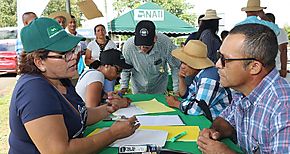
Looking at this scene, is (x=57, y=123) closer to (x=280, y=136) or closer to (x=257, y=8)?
(x=280, y=136)

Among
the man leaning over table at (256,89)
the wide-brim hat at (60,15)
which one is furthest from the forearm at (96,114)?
the wide-brim hat at (60,15)

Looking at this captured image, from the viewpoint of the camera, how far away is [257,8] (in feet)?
11.2

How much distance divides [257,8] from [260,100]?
7.92 feet

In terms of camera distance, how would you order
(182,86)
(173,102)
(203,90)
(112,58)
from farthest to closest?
1. (182,86)
2. (112,58)
3. (173,102)
4. (203,90)

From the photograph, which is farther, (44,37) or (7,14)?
(7,14)

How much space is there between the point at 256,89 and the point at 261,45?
16 cm

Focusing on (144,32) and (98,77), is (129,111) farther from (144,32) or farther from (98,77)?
(144,32)

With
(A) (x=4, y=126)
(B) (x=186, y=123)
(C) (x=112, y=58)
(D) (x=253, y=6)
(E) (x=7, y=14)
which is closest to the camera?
(B) (x=186, y=123)

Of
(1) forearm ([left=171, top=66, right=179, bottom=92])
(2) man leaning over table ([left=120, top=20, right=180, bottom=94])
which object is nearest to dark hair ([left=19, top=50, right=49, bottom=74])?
(2) man leaning over table ([left=120, top=20, right=180, bottom=94])

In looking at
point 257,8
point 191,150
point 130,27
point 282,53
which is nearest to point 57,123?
point 191,150

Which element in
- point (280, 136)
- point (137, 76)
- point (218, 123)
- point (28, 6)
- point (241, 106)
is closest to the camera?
point (280, 136)

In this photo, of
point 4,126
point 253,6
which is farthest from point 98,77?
point 4,126

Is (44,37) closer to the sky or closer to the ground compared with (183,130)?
closer to the sky

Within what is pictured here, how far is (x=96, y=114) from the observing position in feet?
6.09
